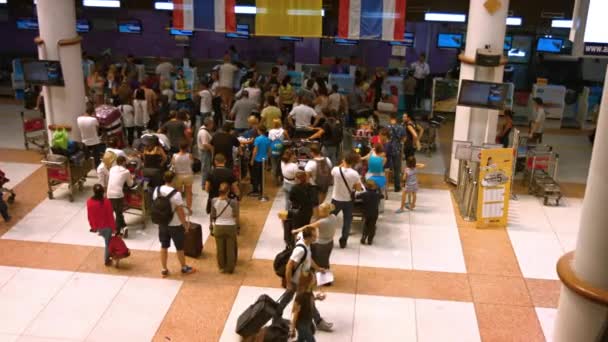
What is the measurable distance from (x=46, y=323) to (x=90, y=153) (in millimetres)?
5561

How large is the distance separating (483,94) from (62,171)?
8.09 metres

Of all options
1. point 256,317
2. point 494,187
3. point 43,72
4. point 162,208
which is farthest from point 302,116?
point 256,317

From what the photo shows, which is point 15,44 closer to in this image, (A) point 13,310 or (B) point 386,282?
(A) point 13,310

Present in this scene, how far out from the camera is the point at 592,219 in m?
3.85

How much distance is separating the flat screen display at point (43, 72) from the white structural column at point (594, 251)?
11740mm

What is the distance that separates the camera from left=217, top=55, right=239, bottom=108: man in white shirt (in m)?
16.8

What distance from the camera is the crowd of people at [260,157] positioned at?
902 cm

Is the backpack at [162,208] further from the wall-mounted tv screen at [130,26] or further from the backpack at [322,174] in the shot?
the wall-mounted tv screen at [130,26]

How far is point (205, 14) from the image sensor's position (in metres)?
14.3

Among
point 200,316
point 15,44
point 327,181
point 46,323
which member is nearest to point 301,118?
point 327,181

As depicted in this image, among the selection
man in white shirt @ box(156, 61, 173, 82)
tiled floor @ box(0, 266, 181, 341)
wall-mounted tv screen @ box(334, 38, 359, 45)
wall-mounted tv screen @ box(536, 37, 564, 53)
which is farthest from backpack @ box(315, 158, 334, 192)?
wall-mounted tv screen @ box(536, 37, 564, 53)

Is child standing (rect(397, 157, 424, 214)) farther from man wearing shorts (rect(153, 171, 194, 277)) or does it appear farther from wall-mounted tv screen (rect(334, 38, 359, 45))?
wall-mounted tv screen (rect(334, 38, 359, 45))

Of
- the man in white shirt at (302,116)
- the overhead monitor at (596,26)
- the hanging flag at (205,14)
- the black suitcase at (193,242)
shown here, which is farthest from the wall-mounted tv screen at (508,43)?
the black suitcase at (193,242)

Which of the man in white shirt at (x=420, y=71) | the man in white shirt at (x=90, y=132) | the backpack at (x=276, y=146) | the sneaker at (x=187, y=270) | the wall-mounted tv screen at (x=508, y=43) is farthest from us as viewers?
the wall-mounted tv screen at (x=508, y=43)
